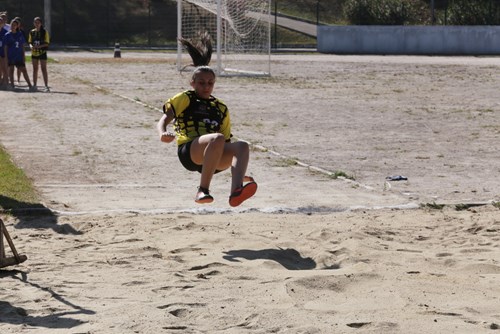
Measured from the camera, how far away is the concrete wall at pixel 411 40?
5619 cm

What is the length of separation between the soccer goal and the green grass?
2193 cm

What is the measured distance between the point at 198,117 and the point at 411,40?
48236 millimetres

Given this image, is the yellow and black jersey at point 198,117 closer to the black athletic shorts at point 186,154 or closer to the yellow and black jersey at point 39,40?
the black athletic shorts at point 186,154

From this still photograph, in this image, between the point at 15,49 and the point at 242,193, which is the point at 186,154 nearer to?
the point at 242,193

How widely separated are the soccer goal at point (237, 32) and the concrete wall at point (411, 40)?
10.9m

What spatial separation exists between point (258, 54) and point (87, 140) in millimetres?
27243

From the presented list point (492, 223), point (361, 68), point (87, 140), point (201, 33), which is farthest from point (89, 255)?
point (361, 68)

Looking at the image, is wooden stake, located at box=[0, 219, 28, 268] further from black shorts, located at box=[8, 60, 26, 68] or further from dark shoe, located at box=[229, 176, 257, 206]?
black shorts, located at box=[8, 60, 26, 68]

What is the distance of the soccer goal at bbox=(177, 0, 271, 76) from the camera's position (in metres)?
37.3

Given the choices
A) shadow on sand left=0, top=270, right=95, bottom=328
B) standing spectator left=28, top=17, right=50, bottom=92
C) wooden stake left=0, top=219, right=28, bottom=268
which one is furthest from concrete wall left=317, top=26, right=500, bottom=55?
shadow on sand left=0, top=270, right=95, bottom=328

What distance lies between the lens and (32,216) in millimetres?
10852

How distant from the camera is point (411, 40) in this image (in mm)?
57062

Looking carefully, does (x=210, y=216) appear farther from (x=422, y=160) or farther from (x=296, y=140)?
(x=296, y=140)

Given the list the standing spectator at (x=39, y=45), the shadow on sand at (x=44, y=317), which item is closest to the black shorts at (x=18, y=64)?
the standing spectator at (x=39, y=45)
